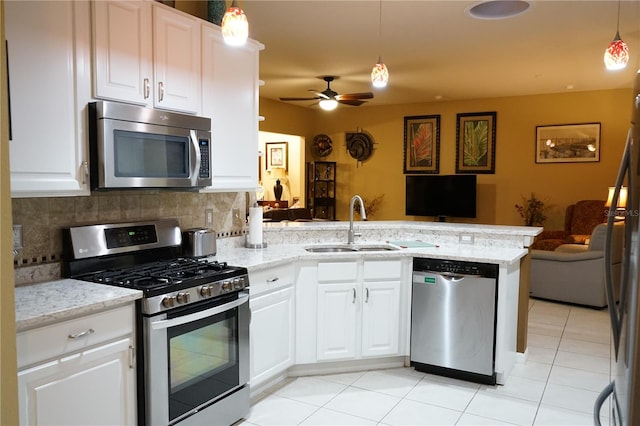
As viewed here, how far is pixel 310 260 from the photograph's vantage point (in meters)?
3.25

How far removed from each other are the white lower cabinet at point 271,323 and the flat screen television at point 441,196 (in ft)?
18.8

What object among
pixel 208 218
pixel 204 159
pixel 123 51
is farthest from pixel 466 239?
pixel 123 51

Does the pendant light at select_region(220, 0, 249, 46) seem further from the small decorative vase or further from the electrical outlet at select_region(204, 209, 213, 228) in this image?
the small decorative vase

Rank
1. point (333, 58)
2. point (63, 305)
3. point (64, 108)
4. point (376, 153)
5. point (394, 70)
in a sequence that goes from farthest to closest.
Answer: point (376, 153) < point (394, 70) < point (333, 58) < point (64, 108) < point (63, 305)

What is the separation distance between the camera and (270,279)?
2.98m

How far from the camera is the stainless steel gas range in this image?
216 centimetres

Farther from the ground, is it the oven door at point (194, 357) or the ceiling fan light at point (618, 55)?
the ceiling fan light at point (618, 55)

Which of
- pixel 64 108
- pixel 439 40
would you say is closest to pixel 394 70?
pixel 439 40

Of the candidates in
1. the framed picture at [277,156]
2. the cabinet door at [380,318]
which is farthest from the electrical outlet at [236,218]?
the framed picture at [277,156]

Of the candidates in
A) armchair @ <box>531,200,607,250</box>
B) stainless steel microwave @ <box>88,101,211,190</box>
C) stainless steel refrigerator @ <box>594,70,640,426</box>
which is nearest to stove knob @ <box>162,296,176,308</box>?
stainless steel microwave @ <box>88,101,211,190</box>

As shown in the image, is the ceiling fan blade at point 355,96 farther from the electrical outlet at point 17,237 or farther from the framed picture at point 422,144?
the electrical outlet at point 17,237

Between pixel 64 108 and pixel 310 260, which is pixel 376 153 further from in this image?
pixel 64 108

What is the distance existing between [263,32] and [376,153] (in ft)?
16.4

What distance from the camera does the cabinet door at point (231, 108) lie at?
2.96m
